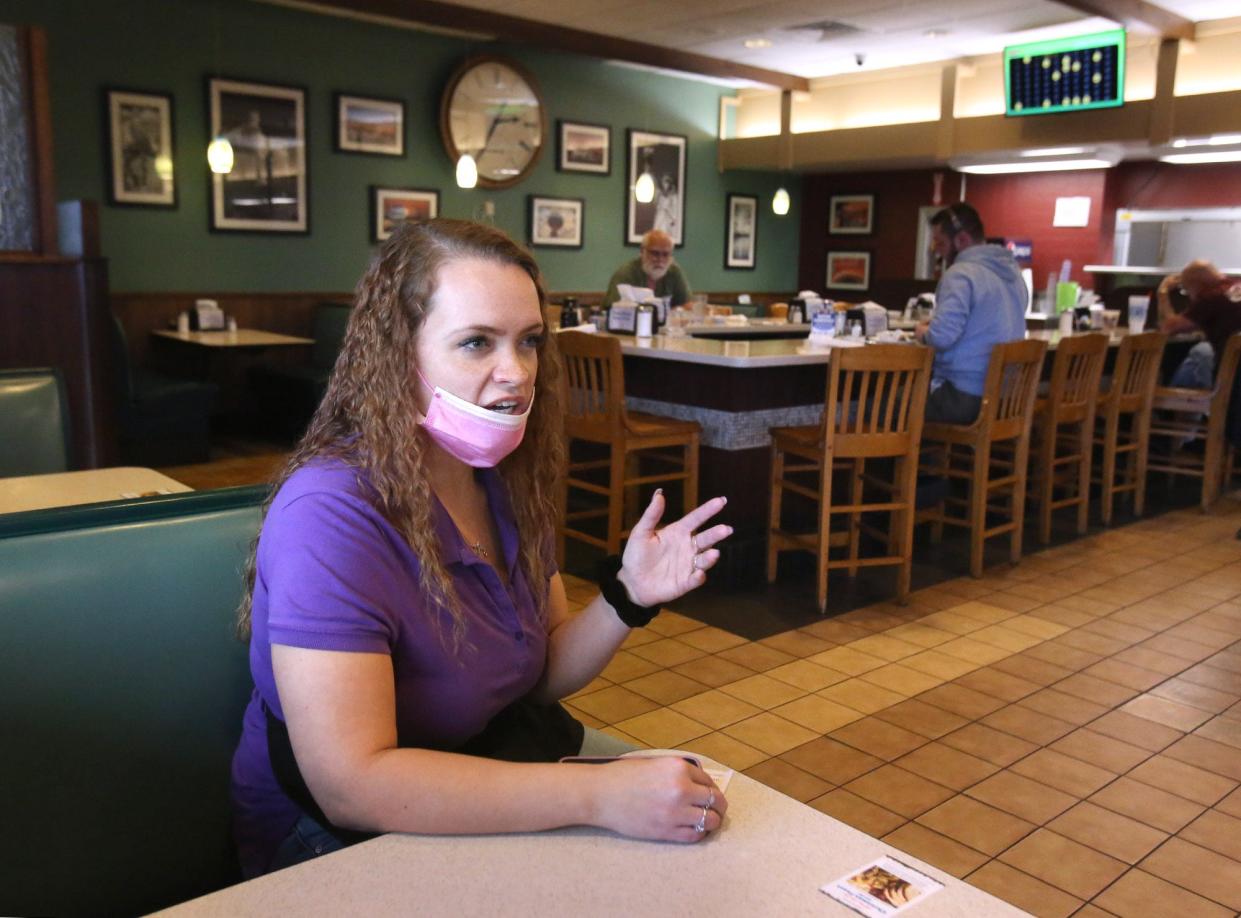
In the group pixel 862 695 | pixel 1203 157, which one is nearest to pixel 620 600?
pixel 862 695

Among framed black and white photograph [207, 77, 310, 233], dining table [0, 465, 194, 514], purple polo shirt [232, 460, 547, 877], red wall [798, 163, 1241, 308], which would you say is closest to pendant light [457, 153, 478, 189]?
framed black and white photograph [207, 77, 310, 233]

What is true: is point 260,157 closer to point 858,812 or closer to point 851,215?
point 851,215

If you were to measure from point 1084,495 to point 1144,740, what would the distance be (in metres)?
2.79

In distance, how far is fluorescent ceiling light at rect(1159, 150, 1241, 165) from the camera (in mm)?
8906

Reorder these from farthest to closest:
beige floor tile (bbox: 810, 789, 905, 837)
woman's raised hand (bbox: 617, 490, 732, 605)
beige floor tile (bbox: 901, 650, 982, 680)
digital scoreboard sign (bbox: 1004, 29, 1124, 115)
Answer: digital scoreboard sign (bbox: 1004, 29, 1124, 115)
beige floor tile (bbox: 901, 650, 982, 680)
beige floor tile (bbox: 810, 789, 905, 837)
woman's raised hand (bbox: 617, 490, 732, 605)

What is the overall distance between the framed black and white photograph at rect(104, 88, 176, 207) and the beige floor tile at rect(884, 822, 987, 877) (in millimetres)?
7045

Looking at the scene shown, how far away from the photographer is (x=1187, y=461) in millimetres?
7051

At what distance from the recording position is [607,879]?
1.03m

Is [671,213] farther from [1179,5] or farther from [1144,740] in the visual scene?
[1144,740]

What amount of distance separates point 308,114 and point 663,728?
671 cm

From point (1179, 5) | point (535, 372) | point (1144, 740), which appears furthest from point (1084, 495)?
point (535, 372)

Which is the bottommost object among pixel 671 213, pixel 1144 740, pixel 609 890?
pixel 1144 740

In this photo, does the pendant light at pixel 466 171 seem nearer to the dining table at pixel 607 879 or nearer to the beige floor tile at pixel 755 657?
the beige floor tile at pixel 755 657

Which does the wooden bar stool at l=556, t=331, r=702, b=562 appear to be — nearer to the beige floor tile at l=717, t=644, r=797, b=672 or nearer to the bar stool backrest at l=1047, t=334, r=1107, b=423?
the beige floor tile at l=717, t=644, r=797, b=672
